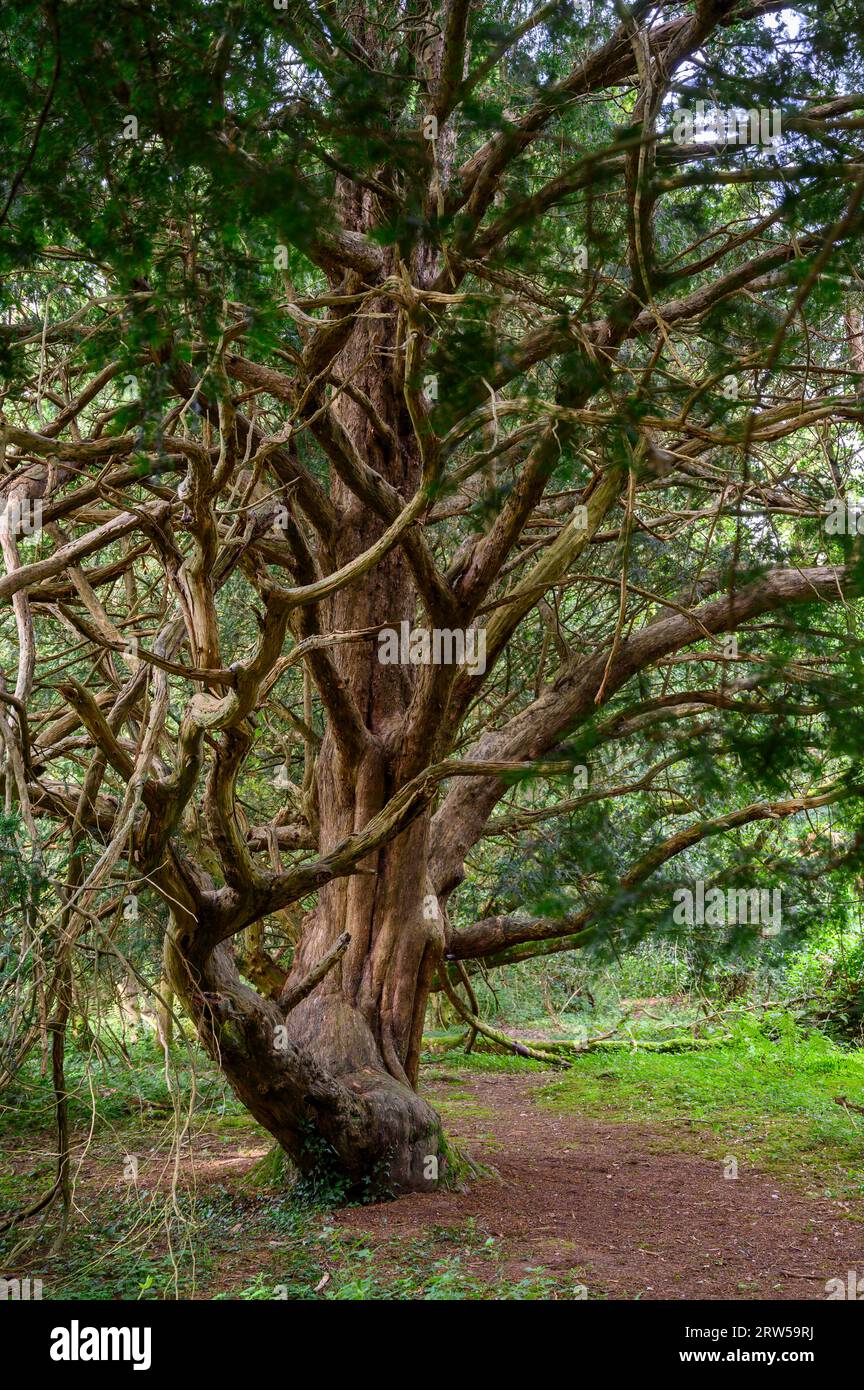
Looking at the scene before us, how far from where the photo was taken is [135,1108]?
8.83 meters

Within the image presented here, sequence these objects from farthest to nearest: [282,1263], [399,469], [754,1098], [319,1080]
A: [754,1098]
[399,469]
[319,1080]
[282,1263]

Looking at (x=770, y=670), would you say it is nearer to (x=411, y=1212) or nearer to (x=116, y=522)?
(x=116, y=522)

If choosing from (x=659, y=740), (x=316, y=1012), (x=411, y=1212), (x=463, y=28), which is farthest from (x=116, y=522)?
(x=411, y=1212)

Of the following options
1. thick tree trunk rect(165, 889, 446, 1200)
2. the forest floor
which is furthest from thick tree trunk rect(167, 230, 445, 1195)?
the forest floor

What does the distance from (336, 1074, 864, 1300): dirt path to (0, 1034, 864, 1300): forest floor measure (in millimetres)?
Result: 18

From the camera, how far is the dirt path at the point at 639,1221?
5.09m

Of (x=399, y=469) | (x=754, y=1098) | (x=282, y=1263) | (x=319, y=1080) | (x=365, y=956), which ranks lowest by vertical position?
(x=754, y=1098)

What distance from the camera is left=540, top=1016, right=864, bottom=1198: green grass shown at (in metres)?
7.91

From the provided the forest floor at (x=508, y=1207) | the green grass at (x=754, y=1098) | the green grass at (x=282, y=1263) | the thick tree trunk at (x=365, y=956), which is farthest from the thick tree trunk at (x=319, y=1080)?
the green grass at (x=754, y=1098)

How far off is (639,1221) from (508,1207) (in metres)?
0.75

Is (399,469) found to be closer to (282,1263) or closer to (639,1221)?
(282,1263)

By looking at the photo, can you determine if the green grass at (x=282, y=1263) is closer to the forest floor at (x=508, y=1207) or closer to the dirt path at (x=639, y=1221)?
the forest floor at (x=508, y=1207)

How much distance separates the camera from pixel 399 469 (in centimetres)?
703

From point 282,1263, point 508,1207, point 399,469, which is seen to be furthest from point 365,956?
point 399,469
